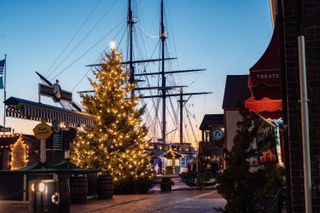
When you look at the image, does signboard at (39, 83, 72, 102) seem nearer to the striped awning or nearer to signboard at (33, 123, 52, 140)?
the striped awning

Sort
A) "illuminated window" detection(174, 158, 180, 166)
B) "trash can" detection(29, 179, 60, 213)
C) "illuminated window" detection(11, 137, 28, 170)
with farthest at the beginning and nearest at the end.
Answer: "illuminated window" detection(174, 158, 180, 166) < "illuminated window" detection(11, 137, 28, 170) < "trash can" detection(29, 179, 60, 213)

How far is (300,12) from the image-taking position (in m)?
4.58

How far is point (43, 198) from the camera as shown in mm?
12625

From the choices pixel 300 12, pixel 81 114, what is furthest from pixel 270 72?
pixel 81 114

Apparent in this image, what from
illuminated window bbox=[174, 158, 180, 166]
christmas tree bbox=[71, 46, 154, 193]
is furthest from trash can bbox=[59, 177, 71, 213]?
illuminated window bbox=[174, 158, 180, 166]

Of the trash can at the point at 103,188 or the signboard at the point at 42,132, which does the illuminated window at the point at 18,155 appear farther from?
the signboard at the point at 42,132

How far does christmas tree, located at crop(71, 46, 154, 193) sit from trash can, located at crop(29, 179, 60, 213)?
13339 mm

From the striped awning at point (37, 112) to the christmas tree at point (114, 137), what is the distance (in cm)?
318

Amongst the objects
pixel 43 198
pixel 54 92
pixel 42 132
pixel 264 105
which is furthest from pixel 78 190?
pixel 264 105

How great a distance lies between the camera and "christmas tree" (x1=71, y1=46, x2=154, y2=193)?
86.3 ft

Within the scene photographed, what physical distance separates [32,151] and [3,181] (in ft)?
49.3

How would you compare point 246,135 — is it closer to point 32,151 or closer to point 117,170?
point 117,170

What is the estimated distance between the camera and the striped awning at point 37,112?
62.6 ft

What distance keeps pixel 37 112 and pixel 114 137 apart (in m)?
7.20
